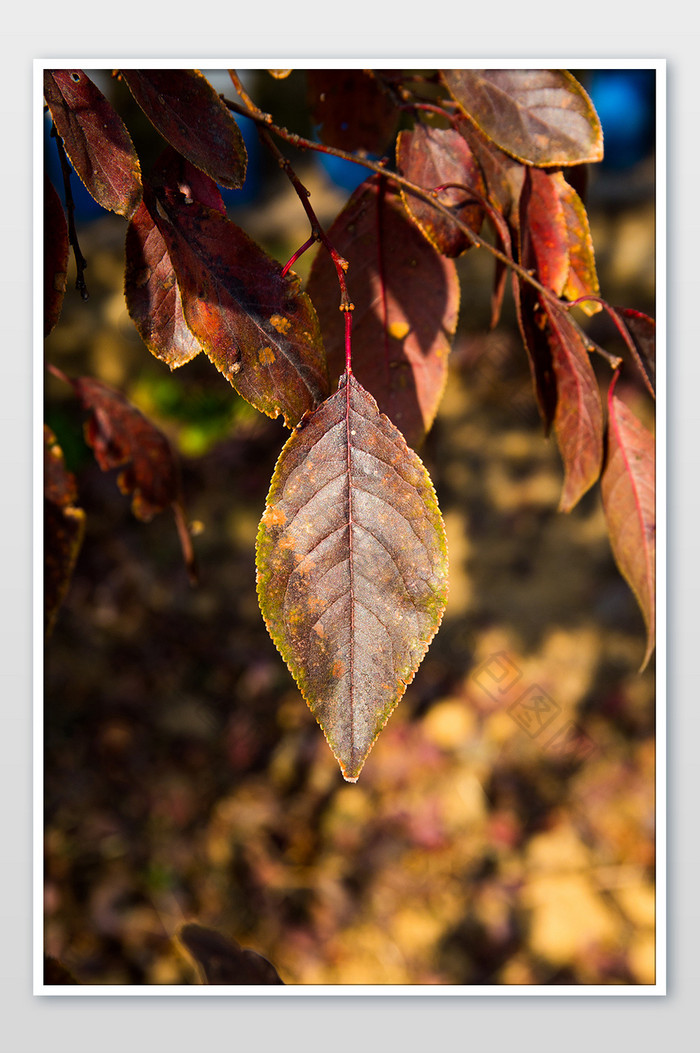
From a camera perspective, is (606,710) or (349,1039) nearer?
(349,1039)

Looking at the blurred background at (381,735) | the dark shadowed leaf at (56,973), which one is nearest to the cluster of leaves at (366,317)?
the dark shadowed leaf at (56,973)

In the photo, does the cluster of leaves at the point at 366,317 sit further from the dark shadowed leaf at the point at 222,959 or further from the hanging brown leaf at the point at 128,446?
the dark shadowed leaf at the point at 222,959

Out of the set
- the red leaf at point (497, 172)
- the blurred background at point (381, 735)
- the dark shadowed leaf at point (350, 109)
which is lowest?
the blurred background at point (381, 735)

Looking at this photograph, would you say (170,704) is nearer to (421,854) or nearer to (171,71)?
(421,854)

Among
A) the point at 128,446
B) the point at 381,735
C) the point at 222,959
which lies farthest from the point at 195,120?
the point at 381,735

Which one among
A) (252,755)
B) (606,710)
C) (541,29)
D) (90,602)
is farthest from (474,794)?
(541,29)

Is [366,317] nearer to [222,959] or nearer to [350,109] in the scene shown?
[350,109]
